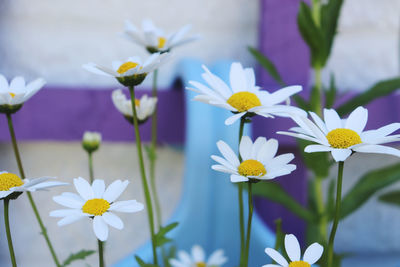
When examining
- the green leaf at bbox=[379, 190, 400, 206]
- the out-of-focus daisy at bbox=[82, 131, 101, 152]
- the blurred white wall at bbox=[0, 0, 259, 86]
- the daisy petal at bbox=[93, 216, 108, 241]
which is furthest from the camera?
the blurred white wall at bbox=[0, 0, 259, 86]

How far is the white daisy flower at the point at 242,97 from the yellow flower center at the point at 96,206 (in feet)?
0.25

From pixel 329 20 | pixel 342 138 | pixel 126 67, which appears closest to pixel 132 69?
pixel 126 67

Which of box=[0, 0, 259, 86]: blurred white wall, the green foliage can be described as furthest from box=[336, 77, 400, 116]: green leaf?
box=[0, 0, 259, 86]: blurred white wall

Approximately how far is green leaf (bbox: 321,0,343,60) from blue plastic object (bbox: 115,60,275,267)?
0.15m

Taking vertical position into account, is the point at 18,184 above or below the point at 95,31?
below

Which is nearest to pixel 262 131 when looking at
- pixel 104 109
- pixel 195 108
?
pixel 195 108

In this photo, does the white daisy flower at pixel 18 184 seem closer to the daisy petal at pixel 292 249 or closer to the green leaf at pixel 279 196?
the daisy petal at pixel 292 249

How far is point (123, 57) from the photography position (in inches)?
30.8

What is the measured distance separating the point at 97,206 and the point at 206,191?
37 centimetres

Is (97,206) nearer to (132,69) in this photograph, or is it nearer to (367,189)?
(132,69)

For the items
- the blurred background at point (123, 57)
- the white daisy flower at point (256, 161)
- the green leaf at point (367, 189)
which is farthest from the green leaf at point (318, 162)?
the white daisy flower at point (256, 161)

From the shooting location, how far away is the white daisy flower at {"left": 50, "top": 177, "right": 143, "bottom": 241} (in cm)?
22

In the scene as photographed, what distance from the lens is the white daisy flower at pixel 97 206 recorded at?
22 cm

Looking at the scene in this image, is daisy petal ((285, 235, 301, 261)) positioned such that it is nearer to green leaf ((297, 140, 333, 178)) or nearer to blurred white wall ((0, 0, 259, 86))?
green leaf ((297, 140, 333, 178))
